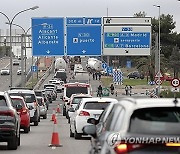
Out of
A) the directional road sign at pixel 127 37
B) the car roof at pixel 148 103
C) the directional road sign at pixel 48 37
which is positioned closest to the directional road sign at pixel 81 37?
the directional road sign at pixel 48 37

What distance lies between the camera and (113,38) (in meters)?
54.9

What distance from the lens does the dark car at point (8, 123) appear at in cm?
1956

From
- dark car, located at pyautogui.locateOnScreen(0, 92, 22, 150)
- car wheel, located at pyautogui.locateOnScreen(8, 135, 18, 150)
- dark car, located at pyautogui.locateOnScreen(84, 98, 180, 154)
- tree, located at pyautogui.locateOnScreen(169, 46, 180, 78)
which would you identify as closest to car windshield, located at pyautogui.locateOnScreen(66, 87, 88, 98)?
car wheel, located at pyautogui.locateOnScreen(8, 135, 18, 150)

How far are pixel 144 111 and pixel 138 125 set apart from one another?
0.26m

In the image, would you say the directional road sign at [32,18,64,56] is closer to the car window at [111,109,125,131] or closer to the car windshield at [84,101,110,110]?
the car windshield at [84,101,110,110]

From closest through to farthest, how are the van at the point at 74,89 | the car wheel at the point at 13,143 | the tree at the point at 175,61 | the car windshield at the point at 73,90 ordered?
the car wheel at the point at 13,143, the van at the point at 74,89, the car windshield at the point at 73,90, the tree at the point at 175,61

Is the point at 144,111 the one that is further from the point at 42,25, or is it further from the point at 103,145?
the point at 42,25

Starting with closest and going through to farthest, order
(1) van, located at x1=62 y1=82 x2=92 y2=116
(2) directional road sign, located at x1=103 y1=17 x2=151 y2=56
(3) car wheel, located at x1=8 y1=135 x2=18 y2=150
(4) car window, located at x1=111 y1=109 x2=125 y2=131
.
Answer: (4) car window, located at x1=111 y1=109 x2=125 y2=131, (3) car wheel, located at x1=8 y1=135 x2=18 y2=150, (1) van, located at x1=62 y1=82 x2=92 y2=116, (2) directional road sign, located at x1=103 y1=17 x2=151 y2=56

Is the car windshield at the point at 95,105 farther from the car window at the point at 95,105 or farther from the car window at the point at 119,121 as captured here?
the car window at the point at 119,121

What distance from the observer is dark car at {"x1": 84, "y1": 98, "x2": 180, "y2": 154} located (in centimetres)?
873

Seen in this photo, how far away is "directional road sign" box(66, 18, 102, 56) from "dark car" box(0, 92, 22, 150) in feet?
112

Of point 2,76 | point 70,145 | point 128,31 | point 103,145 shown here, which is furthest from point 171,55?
point 103,145

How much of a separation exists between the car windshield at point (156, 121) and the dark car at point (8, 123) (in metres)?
10.7

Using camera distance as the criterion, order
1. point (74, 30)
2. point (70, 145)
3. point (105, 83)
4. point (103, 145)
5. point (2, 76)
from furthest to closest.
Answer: point (2, 76) → point (105, 83) → point (74, 30) → point (70, 145) → point (103, 145)
